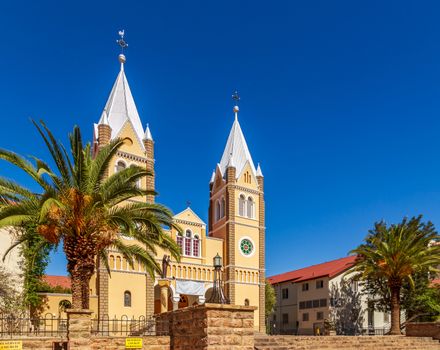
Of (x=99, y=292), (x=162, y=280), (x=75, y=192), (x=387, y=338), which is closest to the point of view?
(x=75, y=192)

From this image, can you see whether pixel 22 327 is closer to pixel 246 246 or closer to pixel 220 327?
pixel 220 327

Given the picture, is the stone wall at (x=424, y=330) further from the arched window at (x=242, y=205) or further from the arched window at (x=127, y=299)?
the arched window at (x=242, y=205)

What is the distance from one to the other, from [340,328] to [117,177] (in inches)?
1486

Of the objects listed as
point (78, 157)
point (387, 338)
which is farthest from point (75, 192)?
point (387, 338)

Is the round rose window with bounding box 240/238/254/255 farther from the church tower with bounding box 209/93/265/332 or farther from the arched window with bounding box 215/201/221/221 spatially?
the arched window with bounding box 215/201/221/221

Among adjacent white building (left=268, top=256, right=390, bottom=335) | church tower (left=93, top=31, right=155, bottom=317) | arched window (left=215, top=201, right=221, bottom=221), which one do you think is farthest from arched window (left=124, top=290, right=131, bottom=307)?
adjacent white building (left=268, top=256, right=390, bottom=335)

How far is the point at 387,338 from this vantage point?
24.4m

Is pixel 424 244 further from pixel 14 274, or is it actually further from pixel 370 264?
pixel 14 274

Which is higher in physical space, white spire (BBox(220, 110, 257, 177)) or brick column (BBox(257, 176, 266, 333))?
white spire (BBox(220, 110, 257, 177))

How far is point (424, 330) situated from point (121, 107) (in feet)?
104

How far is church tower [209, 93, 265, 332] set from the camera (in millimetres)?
46406

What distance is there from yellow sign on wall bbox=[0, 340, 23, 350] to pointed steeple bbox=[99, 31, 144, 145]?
30231 mm

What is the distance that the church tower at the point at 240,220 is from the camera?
46.4m

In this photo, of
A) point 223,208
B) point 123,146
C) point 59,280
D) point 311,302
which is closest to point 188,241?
point 223,208
